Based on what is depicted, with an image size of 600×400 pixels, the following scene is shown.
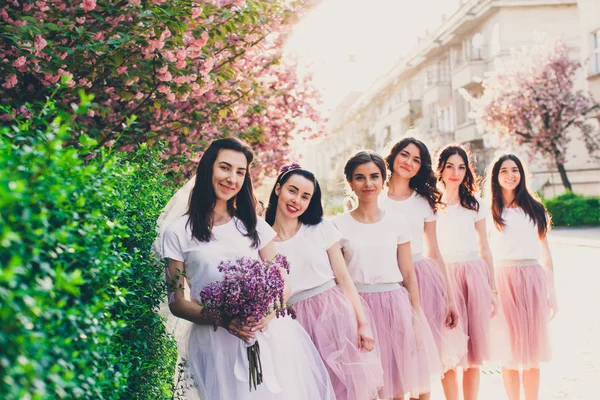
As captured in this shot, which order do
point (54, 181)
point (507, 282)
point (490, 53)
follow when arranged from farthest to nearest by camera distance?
point (490, 53), point (507, 282), point (54, 181)

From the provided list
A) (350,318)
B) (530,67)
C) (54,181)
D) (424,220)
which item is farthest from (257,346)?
(530,67)

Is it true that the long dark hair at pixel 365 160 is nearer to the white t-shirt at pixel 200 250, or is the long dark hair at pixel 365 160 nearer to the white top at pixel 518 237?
the white t-shirt at pixel 200 250

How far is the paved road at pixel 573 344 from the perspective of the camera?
602cm

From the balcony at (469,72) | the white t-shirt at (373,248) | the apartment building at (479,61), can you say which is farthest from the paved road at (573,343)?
the balcony at (469,72)

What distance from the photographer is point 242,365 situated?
11.5ft

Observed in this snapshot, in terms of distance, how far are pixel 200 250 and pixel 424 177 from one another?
98.6 inches

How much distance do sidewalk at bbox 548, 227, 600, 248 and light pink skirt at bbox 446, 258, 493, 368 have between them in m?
14.4

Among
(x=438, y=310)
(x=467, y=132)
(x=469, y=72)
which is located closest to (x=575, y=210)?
(x=469, y=72)

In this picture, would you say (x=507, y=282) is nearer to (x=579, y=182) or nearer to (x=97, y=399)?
(x=97, y=399)

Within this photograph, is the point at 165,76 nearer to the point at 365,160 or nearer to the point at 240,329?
the point at 365,160

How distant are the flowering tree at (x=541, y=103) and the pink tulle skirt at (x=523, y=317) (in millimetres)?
23107

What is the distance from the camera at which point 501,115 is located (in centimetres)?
2877

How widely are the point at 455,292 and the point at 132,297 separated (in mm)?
3336

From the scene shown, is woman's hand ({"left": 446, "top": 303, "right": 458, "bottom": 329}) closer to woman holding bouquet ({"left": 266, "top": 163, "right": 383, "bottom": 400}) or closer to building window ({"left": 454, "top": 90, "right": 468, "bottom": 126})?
woman holding bouquet ({"left": 266, "top": 163, "right": 383, "bottom": 400})
